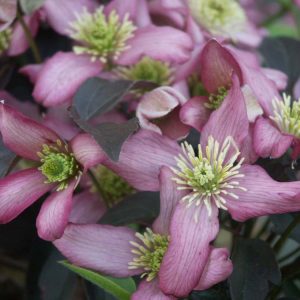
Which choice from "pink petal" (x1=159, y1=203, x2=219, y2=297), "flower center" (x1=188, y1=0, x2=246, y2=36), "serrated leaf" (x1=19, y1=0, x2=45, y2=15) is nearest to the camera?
"pink petal" (x1=159, y1=203, x2=219, y2=297)

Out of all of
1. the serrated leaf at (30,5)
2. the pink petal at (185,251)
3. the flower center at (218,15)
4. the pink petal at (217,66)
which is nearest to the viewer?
the pink petal at (185,251)

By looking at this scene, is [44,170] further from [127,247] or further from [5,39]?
[5,39]

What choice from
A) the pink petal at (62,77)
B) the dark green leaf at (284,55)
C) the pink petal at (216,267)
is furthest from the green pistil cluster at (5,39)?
the pink petal at (216,267)

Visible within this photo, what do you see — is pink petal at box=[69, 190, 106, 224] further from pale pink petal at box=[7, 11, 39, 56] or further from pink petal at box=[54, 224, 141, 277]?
pale pink petal at box=[7, 11, 39, 56]

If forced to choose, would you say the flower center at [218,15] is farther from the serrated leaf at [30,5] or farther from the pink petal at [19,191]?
the pink petal at [19,191]

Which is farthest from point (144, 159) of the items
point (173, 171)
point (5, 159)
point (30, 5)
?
point (30, 5)

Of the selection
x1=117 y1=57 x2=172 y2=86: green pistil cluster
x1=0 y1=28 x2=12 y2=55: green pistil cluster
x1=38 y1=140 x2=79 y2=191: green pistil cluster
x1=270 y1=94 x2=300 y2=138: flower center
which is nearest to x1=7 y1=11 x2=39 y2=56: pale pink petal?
x1=0 y1=28 x2=12 y2=55: green pistil cluster

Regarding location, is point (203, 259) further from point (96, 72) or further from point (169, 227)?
point (96, 72)
